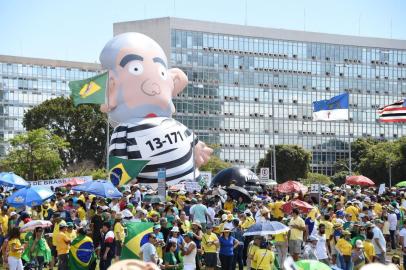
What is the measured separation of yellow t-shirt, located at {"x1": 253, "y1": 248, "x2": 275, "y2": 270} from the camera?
1508 centimetres

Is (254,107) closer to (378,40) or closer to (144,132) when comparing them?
(378,40)

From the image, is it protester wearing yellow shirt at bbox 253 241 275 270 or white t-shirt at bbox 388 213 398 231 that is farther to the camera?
white t-shirt at bbox 388 213 398 231

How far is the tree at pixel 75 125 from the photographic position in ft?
246

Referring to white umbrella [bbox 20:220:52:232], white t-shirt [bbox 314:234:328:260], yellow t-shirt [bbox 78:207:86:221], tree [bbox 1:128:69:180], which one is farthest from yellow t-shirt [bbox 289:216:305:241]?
tree [bbox 1:128:69:180]

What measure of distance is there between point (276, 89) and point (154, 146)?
60561mm

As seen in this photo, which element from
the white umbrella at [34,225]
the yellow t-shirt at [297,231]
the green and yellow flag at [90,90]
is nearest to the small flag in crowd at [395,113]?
the green and yellow flag at [90,90]

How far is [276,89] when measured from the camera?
93125 mm

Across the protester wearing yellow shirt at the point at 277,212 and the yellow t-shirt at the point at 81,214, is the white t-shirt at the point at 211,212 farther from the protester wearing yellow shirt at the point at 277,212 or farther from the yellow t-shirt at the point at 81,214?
the yellow t-shirt at the point at 81,214

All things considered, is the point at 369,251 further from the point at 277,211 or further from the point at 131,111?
the point at 131,111

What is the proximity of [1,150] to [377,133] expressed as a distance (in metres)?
43.9

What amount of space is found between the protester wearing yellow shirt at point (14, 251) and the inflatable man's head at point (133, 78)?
2043 cm

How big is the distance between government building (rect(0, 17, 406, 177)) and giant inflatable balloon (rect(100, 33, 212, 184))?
51.3 meters

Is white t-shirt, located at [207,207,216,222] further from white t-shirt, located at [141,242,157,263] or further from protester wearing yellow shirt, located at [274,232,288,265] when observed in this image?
white t-shirt, located at [141,242,157,263]

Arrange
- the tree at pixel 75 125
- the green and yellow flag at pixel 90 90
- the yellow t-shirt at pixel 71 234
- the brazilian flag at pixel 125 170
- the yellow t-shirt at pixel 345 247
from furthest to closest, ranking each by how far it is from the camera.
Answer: the tree at pixel 75 125 < the green and yellow flag at pixel 90 90 < the brazilian flag at pixel 125 170 < the yellow t-shirt at pixel 345 247 < the yellow t-shirt at pixel 71 234
